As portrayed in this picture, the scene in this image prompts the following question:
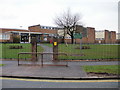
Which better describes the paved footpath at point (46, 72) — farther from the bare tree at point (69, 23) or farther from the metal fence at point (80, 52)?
the bare tree at point (69, 23)

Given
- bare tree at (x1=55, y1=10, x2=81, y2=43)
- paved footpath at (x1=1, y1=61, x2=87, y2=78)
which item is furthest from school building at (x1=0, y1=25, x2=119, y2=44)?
paved footpath at (x1=1, y1=61, x2=87, y2=78)

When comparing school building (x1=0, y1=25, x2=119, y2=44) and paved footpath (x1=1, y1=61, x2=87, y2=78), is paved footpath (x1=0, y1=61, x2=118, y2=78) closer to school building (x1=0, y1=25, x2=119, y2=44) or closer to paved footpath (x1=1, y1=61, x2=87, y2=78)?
paved footpath (x1=1, y1=61, x2=87, y2=78)

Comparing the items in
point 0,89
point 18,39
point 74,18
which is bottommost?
point 0,89

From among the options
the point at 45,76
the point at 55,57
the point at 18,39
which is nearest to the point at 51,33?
the point at 18,39

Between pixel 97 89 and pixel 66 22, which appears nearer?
pixel 97 89

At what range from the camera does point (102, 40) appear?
2314 inches

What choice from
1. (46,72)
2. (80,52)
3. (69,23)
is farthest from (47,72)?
(69,23)

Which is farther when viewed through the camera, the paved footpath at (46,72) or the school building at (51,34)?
the school building at (51,34)

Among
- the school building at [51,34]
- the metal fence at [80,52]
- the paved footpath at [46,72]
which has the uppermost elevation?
the school building at [51,34]

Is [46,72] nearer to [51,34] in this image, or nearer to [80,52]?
[80,52]

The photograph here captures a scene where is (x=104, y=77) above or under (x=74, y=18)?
under

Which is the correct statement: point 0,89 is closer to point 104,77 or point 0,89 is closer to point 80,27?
point 104,77

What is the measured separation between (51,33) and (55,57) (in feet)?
154

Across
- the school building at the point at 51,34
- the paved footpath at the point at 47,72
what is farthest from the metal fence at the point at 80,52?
the school building at the point at 51,34
